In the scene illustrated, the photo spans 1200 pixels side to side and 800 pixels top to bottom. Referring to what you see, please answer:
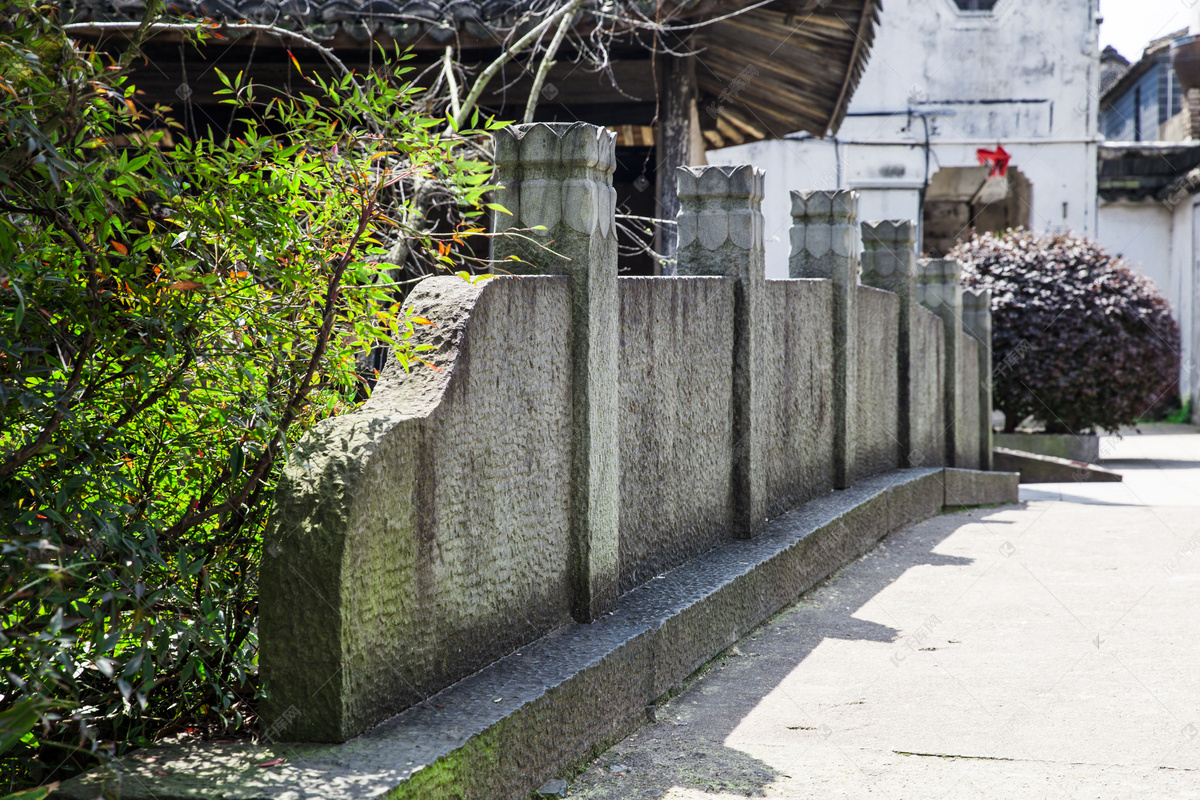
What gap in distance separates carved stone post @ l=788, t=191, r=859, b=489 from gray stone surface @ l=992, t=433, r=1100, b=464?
765 cm

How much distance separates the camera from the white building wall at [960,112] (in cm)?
1859

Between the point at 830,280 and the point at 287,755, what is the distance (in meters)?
4.53

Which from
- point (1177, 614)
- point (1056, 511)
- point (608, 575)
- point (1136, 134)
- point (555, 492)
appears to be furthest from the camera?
point (1136, 134)

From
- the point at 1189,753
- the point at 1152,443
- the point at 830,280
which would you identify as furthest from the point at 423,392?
the point at 1152,443

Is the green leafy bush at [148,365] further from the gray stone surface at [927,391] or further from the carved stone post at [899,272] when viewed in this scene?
the gray stone surface at [927,391]

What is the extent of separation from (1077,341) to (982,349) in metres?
2.97

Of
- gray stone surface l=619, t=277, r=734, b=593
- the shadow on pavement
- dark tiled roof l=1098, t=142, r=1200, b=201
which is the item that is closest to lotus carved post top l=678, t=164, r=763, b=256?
gray stone surface l=619, t=277, r=734, b=593

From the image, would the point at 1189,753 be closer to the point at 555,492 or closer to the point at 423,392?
the point at 555,492

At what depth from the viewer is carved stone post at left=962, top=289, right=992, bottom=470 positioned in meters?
10.5

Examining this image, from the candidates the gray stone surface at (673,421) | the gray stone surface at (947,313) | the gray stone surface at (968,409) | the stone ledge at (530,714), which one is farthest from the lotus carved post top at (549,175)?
the gray stone surface at (968,409)

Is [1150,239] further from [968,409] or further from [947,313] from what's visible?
[947,313]

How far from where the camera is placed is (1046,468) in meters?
11.7

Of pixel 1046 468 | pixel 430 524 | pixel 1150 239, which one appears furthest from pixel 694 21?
pixel 1150 239

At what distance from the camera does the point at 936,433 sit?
8.94 meters
